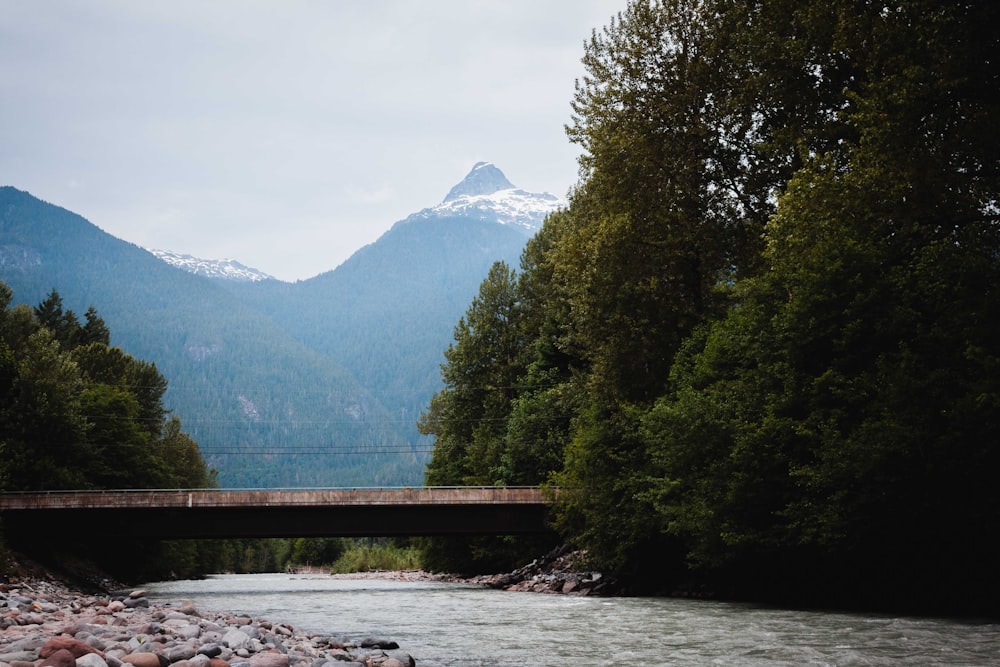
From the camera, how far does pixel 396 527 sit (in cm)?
4962

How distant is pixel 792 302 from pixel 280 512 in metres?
32.4

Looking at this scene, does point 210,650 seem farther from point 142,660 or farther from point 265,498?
point 265,498

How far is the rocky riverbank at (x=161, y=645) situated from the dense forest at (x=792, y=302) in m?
12.9

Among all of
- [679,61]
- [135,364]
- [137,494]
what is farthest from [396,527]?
[135,364]

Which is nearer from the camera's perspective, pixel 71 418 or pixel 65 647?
pixel 65 647

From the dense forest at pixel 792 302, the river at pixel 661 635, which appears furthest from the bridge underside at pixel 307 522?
the river at pixel 661 635

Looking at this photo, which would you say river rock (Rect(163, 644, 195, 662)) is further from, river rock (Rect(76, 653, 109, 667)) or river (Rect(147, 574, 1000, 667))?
river (Rect(147, 574, 1000, 667))

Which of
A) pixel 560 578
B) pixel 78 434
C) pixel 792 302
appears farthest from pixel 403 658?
pixel 78 434

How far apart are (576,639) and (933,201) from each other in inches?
541

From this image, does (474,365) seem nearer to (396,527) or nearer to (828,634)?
(396,527)

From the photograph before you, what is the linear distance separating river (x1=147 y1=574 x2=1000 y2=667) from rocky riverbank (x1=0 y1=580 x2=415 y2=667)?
1.44m

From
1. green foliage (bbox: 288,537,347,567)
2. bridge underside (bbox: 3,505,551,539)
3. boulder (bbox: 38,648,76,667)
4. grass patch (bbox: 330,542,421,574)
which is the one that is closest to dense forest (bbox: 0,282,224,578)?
bridge underside (bbox: 3,505,551,539)

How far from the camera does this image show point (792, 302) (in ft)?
85.3

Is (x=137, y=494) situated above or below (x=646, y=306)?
below
